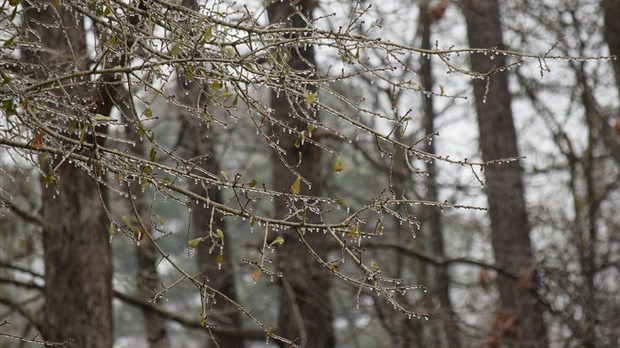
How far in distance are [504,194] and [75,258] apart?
6524 millimetres

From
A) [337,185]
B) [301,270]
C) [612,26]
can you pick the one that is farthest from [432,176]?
[301,270]

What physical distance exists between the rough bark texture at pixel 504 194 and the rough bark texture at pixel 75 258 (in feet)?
17.3

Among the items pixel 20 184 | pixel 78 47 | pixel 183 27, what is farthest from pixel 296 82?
pixel 20 184

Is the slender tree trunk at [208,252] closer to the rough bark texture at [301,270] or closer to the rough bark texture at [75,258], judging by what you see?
the rough bark texture at [301,270]

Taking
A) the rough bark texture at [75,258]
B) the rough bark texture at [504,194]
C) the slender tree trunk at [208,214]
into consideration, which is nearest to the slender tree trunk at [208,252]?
the slender tree trunk at [208,214]

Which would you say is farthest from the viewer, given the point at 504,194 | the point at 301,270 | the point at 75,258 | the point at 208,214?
the point at 208,214

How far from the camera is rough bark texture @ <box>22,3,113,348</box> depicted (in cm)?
792

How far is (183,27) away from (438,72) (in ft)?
39.1

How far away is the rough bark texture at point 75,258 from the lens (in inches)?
312

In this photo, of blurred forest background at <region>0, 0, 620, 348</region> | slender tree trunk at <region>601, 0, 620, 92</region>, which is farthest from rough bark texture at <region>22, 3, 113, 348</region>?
slender tree trunk at <region>601, 0, 620, 92</region>

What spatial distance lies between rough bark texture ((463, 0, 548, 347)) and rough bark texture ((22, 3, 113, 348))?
5.27 meters

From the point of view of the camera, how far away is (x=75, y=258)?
8.00m

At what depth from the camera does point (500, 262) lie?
511 inches

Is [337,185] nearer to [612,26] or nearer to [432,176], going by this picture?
[432,176]
